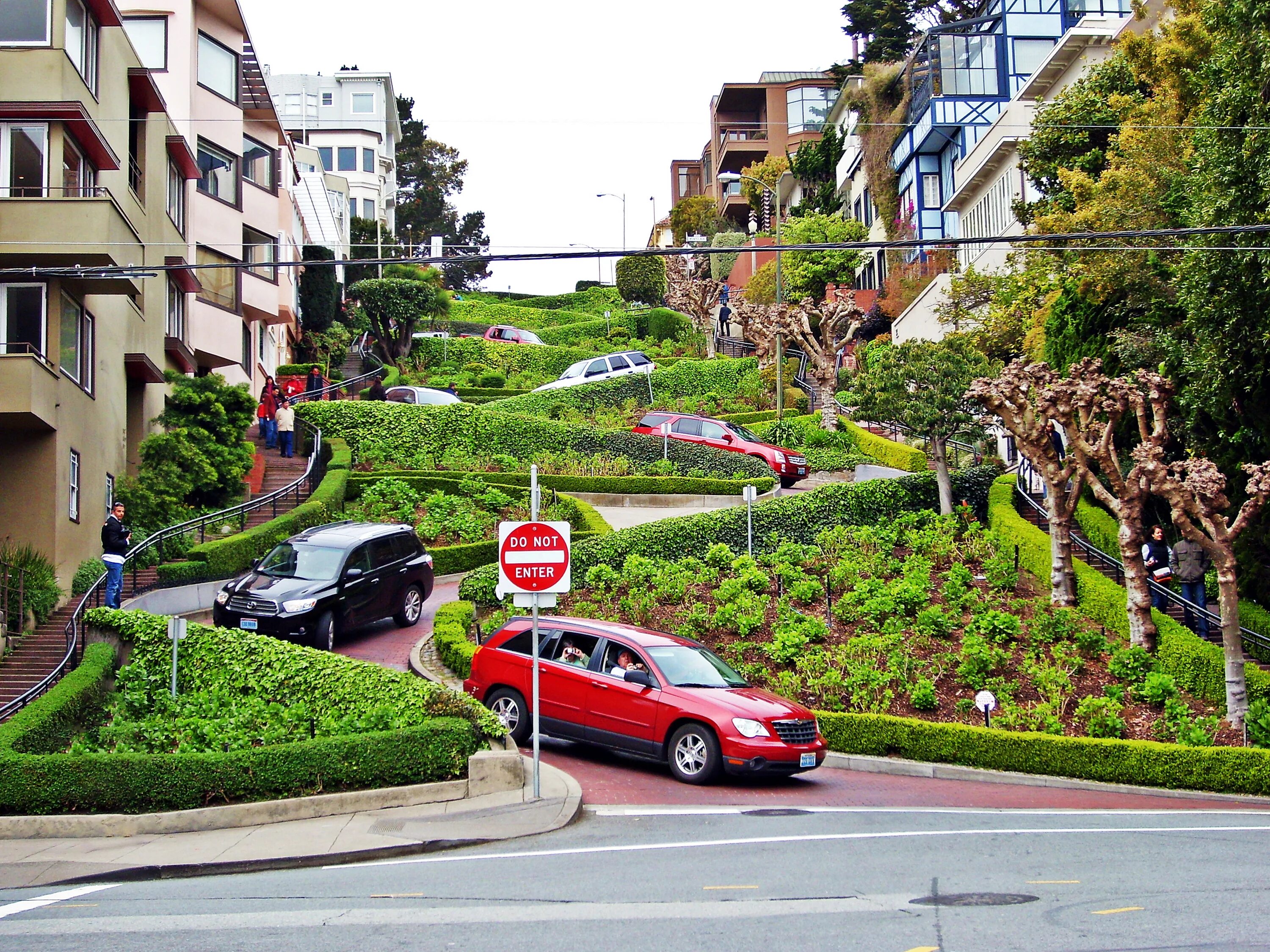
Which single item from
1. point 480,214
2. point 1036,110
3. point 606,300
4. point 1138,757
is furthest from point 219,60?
point 480,214

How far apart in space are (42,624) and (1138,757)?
49.4 feet

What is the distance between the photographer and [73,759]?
12.8 m

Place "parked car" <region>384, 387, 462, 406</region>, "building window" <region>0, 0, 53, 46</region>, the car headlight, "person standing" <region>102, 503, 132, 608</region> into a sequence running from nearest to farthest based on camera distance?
the car headlight < "person standing" <region>102, 503, 132, 608</region> < "building window" <region>0, 0, 53, 46</region> < "parked car" <region>384, 387, 462, 406</region>

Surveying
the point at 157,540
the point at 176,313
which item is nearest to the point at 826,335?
the point at 176,313

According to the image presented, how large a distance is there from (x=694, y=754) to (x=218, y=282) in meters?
25.8

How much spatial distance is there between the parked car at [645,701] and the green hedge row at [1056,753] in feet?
4.40

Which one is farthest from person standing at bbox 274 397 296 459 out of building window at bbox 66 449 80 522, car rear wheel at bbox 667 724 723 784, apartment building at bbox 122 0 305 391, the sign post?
car rear wheel at bbox 667 724 723 784

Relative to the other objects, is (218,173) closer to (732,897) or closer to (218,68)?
(218,68)

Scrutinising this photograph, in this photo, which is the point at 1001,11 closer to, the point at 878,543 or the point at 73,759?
the point at 878,543

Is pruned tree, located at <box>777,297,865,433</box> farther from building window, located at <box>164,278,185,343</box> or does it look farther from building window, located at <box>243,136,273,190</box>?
building window, located at <box>164,278,185,343</box>

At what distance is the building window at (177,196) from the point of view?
31578mm

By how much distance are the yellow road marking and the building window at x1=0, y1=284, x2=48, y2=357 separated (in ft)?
59.5

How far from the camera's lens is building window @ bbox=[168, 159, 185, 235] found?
31.6 metres

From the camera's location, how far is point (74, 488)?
22.9 m
